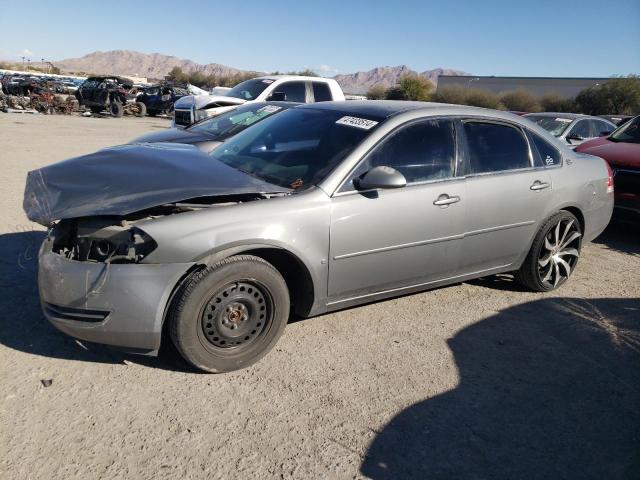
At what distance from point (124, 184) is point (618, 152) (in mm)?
6377

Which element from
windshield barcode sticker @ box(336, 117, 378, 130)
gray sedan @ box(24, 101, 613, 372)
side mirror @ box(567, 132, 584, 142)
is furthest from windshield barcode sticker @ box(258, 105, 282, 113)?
side mirror @ box(567, 132, 584, 142)

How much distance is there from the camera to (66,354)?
3240mm

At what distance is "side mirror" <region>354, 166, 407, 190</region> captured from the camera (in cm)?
341

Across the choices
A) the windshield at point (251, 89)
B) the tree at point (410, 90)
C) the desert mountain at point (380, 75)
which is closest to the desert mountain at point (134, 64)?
the desert mountain at point (380, 75)

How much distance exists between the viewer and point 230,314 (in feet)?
10.3

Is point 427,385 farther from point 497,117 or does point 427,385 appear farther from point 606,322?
point 497,117

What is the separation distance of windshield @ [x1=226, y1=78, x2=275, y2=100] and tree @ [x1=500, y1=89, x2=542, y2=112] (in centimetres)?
3866

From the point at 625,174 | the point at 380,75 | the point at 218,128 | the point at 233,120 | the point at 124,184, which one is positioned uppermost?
the point at 380,75

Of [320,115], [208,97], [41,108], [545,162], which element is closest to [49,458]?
[320,115]

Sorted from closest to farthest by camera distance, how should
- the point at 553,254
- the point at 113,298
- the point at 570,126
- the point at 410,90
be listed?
1. the point at 113,298
2. the point at 553,254
3. the point at 570,126
4. the point at 410,90

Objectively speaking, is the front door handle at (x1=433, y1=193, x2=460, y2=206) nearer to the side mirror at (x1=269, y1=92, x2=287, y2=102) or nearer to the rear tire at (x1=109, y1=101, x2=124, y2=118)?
the side mirror at (x1=269, y1=92, x2=287, y2=102)

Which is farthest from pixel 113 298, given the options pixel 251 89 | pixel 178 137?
pixel 251 89

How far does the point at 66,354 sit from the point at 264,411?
53.5 inches

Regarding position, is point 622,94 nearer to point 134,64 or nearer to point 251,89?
point 251,89
